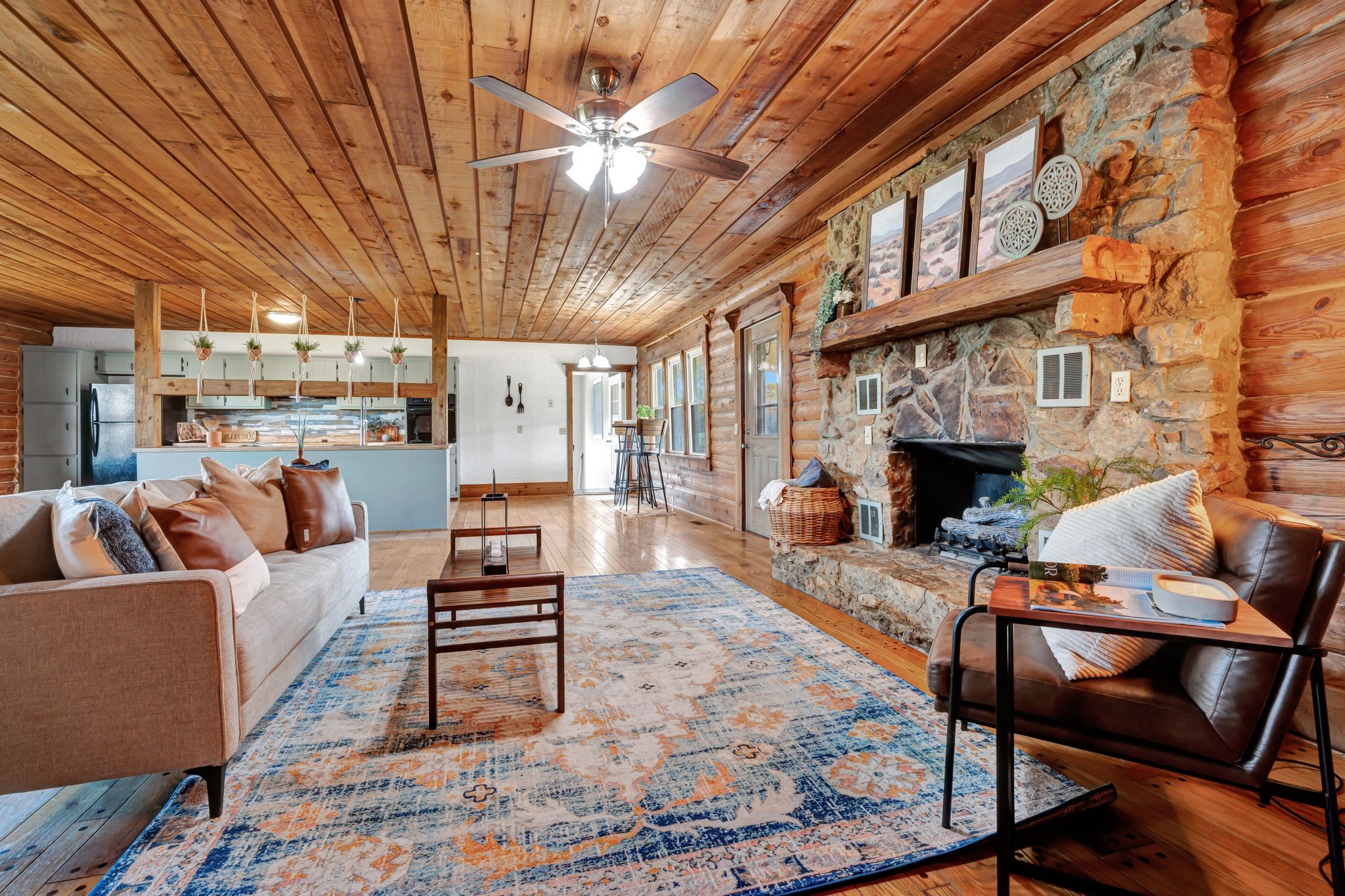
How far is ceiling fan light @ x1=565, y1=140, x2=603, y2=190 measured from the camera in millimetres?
2684

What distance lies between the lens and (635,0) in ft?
7.05

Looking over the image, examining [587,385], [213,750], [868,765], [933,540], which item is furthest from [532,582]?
[587,385]

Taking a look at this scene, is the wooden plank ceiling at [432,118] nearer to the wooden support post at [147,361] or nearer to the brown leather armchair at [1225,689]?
the wooden support post at [147,361]

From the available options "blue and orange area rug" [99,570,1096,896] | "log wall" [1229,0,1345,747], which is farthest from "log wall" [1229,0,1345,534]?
"blue and orange area rug" [99,570,1096,896]

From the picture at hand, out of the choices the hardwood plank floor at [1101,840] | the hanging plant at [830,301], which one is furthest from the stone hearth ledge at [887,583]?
the hanging plant at [830,301]

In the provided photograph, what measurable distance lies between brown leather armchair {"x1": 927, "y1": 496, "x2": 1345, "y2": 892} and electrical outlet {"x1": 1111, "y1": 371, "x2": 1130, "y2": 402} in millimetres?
803

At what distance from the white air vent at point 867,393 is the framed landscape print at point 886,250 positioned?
47cm

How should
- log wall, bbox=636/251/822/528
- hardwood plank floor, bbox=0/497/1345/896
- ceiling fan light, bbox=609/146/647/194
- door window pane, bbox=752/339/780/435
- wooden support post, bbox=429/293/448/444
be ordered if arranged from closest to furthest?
hardwood plank floor, bbox=0/497/1345/896, ceiling fan light, bbox=609/146/647/194, log wall, bbox=636/251/822/528, door window pane, bbox=752/339/780/435, wooden support post, bbox=429/293/448/444

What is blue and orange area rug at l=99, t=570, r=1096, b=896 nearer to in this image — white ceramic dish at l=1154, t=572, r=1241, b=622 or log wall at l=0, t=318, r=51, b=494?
white ceramic dish at l=1154, t=572, r=1241, b=622

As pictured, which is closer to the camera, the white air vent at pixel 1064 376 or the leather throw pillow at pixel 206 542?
the leather throw pillow at pixel 206 542

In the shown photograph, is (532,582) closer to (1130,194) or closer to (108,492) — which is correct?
(108,492)

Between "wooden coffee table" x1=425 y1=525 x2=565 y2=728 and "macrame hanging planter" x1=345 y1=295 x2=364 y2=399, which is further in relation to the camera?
"macrame hanging planter" x1=345 y1=295 x2=364 y2=399

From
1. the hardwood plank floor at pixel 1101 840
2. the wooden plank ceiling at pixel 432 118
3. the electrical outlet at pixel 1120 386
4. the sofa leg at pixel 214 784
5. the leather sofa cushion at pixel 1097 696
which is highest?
the wooden plank ceiling at pixel 432 118

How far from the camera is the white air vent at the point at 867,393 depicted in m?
3.79
